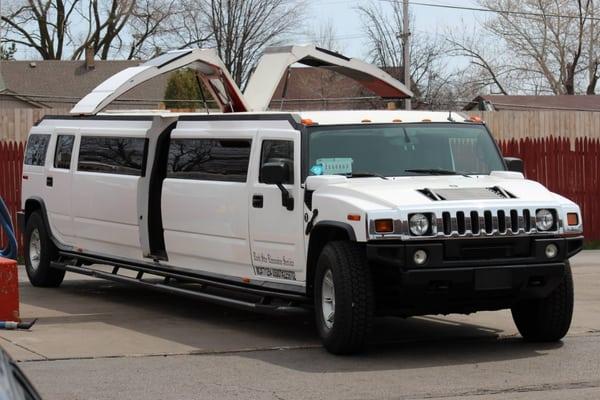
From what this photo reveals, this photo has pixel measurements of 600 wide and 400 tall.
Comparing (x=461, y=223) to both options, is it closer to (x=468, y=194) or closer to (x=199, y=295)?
(x=468, y=194)

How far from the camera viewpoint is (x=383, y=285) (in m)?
9.16

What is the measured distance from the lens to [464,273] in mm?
8781

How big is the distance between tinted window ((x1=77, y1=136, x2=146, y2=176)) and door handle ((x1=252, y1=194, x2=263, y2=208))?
2243 mm

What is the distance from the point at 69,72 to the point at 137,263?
36.2 meters

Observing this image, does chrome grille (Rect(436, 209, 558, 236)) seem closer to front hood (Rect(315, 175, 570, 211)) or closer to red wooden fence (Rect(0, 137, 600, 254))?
front hood (Rect(315, 175, 570, 211))

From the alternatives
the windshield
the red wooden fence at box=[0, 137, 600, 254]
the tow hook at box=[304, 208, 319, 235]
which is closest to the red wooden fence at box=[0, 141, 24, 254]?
the red wooden fence at box=[0, 137, 600, 254]

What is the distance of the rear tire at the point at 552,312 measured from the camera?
31.6 ft

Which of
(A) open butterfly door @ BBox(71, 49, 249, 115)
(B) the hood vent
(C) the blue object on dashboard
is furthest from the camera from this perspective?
(A) open butterfly door @ BBox(71, 49, 249, 115)

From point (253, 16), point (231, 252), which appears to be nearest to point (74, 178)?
point (231, 252)

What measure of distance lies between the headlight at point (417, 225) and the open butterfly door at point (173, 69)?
437 cm

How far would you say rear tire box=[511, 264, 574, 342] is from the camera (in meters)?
9.63

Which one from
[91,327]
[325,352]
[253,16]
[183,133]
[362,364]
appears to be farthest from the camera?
[253,16]

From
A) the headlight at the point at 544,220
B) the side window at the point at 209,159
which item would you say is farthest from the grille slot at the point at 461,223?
the side window at the point at 209,159

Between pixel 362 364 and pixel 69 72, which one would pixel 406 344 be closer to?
pixel 362 364
